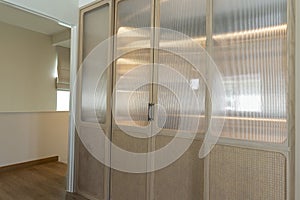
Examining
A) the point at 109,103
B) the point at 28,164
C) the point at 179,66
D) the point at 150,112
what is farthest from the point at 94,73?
the point at 28,164

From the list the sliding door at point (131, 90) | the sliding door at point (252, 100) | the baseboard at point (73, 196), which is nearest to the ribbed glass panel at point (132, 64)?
the sliding door at point (131, 90)

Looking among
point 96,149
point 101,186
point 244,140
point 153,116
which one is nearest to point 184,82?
point 153,116

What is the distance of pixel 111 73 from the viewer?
2371 mm

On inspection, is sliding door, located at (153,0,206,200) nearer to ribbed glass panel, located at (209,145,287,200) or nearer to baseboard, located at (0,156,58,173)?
ribbed glass panel, located at (209,145,287,200)

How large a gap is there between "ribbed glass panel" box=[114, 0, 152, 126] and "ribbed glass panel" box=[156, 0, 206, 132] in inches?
6.6

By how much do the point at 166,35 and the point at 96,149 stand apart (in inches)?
58.3

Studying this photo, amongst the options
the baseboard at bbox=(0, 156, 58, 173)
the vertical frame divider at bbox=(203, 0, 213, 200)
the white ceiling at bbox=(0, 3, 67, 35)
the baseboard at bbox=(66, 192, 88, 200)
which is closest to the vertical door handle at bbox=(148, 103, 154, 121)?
the vertical frame divider at bbox=(203, 0, 213, 200)

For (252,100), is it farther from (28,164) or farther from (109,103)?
(28,164)

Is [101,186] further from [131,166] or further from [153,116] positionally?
[153,116]

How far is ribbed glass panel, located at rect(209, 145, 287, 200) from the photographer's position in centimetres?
134

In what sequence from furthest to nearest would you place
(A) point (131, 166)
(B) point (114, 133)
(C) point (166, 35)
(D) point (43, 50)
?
1. (D) point (43, 50)
2. (B) point (114, 133)
3. (A) point (131, 166)
4. (C) point (166, 35)

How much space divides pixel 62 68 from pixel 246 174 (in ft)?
13.1

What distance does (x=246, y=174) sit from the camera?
1464 mm

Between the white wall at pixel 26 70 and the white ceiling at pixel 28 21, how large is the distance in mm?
125
